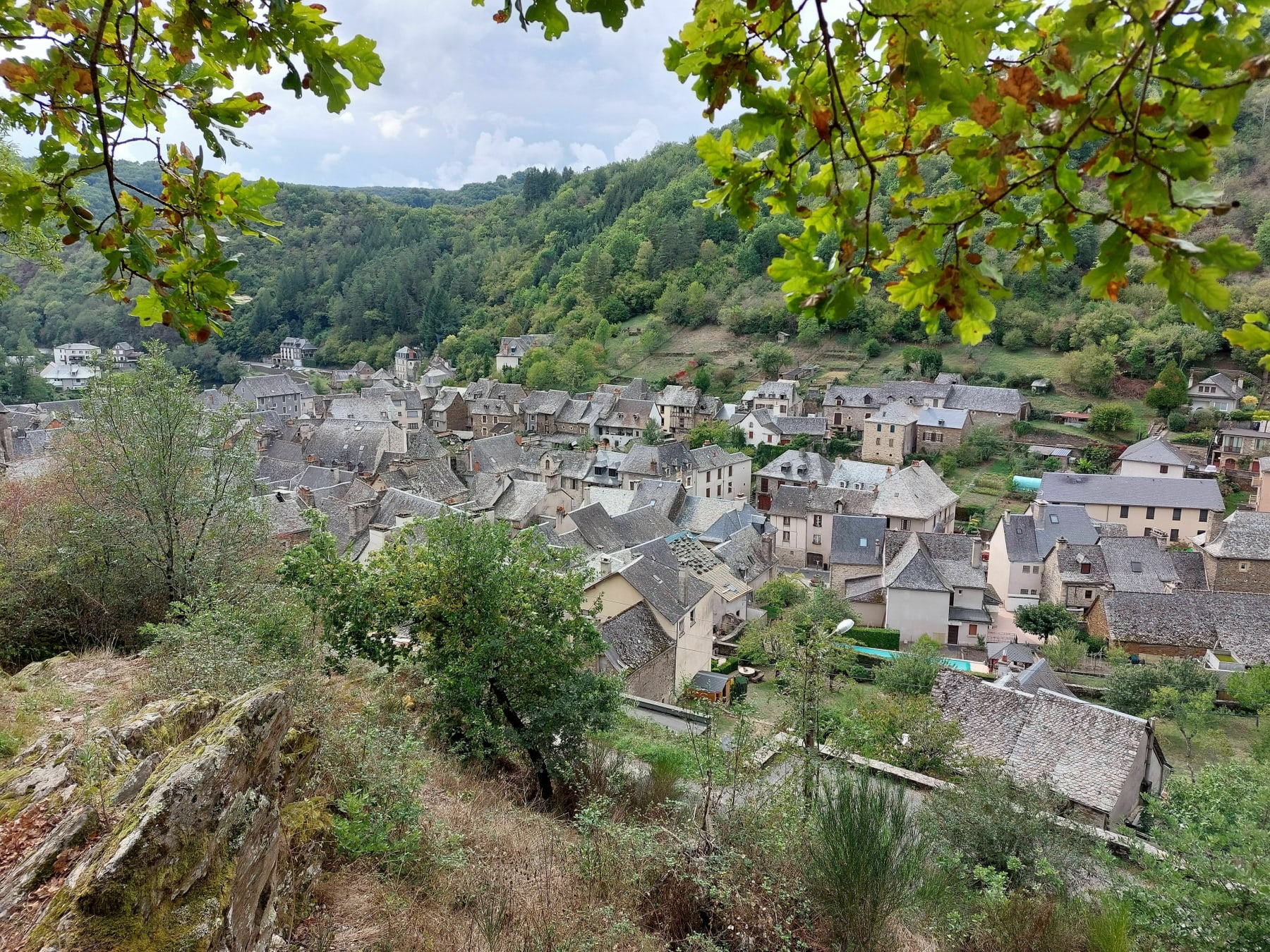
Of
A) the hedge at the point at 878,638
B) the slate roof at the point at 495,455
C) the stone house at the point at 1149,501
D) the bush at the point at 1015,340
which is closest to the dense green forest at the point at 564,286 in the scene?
the bush at the point at 1015,340

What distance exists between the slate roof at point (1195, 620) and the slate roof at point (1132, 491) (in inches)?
371

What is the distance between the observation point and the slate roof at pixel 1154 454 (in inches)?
1587

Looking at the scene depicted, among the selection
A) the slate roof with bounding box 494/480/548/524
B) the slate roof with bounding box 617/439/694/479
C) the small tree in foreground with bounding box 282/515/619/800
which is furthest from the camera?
the slate roof with bounding box 617/439/694/479

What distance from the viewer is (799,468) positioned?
44.2m

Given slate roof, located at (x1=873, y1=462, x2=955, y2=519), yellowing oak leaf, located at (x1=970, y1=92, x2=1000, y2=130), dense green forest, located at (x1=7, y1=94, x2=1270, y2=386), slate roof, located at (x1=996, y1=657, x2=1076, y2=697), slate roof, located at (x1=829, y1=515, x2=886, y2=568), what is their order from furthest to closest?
1. dense green forest, located at (x1=7, y1=94, x2=1270, y2=386)
2. slate roof, located at (x1=873, y1=462, x2=955, y2=519)
3. slate roof, located at (x1=829, y1=515, x2=886, y2=568)
4. slate roof, located at (x1=996, y1=657, x2=1076, y2=697)
5. yellowing oak leaf, located at (x1=970, y1=92, x2=1000, y2=130)

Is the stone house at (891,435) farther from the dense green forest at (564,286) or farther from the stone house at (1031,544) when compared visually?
the dense green forest at (564,286)

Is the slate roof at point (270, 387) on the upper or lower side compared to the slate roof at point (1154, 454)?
upper

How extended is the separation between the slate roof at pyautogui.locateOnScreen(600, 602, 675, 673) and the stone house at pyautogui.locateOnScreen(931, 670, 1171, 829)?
7.11 m

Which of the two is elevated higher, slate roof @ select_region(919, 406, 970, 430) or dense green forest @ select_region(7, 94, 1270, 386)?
dense green forest @ select_region(7, 94, 1270, 386)

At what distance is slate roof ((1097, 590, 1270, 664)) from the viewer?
82.6 feet

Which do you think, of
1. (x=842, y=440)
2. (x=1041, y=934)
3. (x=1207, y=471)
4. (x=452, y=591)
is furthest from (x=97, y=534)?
(x=1207, y=471)

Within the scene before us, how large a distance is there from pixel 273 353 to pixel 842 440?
81.5 m

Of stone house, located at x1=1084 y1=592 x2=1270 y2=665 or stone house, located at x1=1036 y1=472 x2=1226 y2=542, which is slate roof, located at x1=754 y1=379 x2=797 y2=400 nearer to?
stone house, located at x1=1036 y1=472 x2=1226 y2=542

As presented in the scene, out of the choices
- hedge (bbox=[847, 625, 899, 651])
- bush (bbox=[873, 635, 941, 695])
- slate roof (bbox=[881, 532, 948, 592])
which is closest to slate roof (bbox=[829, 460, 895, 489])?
slate roof (bbox=[881, 532, 948, 592])
